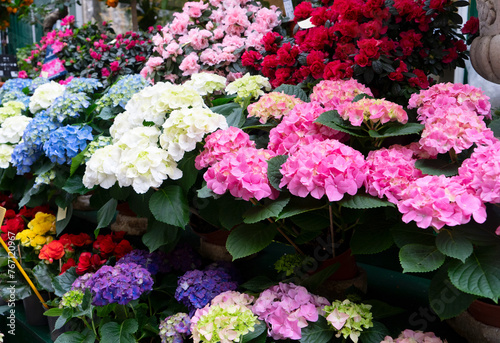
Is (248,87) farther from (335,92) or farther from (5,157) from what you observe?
(5,157)

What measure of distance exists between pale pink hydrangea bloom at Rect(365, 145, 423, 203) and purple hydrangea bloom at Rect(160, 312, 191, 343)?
64cm

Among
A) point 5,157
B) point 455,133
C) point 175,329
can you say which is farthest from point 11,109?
point 455,133

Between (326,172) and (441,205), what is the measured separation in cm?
23

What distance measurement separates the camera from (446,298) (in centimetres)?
94

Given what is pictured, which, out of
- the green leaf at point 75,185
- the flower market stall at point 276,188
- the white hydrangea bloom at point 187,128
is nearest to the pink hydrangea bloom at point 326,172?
the flower market stall at point 276,188

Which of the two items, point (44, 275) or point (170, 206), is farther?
point (44, 275)

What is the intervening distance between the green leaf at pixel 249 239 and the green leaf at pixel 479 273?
43 centimetres

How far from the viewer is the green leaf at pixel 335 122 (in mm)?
1154

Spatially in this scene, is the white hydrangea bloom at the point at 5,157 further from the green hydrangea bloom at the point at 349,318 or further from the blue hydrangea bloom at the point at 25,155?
the green hydrangea bloom at the point at 349,318

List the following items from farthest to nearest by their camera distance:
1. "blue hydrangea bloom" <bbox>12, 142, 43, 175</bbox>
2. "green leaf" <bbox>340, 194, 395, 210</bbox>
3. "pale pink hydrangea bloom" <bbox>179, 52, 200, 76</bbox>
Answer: "pale pink hydrangea bloom" <bbox>179, 52, 200, 76</bbox> → "blue hydrangea bloom" <bbox>12, 142, 43, 175</bbox> → "green leaf" <bbox>340, 194, 395, 210</bbox>

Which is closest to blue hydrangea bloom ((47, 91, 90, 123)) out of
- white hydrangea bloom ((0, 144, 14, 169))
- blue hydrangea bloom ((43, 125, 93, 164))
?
blue hydrangea bloom ((43, 125, 93, 164))

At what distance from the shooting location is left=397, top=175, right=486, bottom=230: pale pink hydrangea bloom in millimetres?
859

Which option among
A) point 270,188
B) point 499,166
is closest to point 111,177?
point 270,188

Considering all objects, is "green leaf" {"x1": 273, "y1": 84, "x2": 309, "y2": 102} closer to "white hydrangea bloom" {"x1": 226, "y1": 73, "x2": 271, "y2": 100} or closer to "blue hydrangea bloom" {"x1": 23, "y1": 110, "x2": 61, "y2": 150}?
"white hydrangea bloom" {"x1": 226, "y1": 73, "x2": 271, "y2": 100}
